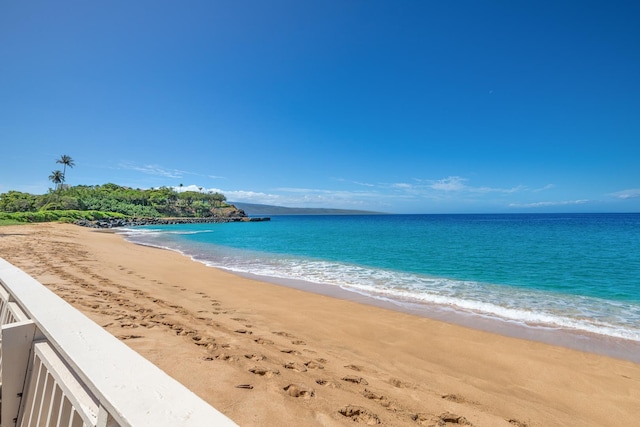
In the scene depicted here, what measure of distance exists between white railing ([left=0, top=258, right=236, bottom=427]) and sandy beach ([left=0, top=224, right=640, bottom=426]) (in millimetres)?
2062

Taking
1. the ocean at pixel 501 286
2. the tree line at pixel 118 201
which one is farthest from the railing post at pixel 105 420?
the tree line at pixel 118 201

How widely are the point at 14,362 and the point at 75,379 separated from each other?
838 millimetres

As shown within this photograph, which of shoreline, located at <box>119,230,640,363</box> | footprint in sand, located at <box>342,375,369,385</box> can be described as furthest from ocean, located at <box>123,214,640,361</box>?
footprint in sand, located at <box>342,375,369,385</box>

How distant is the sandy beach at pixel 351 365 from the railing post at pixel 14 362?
192cm

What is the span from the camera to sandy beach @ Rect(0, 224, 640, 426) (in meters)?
3.80

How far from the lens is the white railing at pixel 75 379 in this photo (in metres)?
1.00

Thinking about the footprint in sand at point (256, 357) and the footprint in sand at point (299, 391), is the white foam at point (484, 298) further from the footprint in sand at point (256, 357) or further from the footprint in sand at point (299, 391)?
the footprint in sand at point (299, 391)

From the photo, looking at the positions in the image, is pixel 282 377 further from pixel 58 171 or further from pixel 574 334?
pixel 58 171

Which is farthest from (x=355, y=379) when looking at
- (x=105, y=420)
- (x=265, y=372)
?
(x=105, y=420)

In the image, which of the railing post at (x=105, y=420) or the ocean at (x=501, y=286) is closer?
the railing post at (x=105, y=420)

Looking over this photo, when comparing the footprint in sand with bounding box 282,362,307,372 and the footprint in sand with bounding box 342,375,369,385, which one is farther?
the footprint in sand with bounding box 282,362,307,372

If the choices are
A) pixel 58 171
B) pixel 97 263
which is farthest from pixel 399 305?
pixel 58 171

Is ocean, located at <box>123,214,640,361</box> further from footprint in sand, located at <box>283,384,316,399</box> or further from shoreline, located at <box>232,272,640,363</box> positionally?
footprint in sand, located at <box>283,384,316,399</box>

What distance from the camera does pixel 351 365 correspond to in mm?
5121
